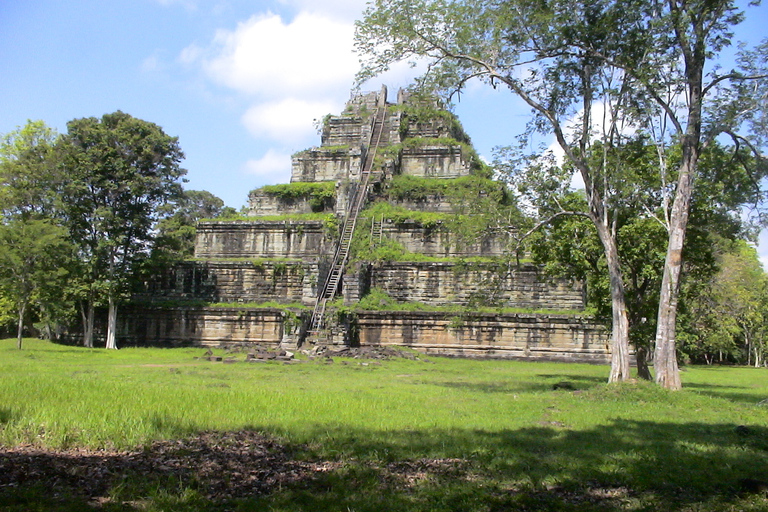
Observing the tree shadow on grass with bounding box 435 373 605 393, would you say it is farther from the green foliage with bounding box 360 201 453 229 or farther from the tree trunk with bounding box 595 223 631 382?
the green foliage with bounding box 360 201 453 229

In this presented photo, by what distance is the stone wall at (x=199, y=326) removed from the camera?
83.7 ft

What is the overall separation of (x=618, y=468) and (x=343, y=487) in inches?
118

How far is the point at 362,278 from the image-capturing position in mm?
26500

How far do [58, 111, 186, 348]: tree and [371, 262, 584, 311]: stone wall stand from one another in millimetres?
10210

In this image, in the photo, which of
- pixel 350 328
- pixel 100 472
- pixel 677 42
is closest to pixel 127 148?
pixel 350 328

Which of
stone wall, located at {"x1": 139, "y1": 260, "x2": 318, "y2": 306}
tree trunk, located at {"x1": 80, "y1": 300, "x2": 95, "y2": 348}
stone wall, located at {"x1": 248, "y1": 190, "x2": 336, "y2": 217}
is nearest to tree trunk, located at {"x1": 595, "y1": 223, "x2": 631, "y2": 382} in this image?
stone wall, located at {"x1": 139, "y1": 260, "x2": 318, "y2": 306}

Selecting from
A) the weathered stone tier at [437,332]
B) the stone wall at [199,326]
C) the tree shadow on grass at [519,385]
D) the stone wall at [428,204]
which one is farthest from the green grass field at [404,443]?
the stone wall at [428,204]

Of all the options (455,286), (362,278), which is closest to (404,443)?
(362,278)

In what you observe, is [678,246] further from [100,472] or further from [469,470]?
[100,472]

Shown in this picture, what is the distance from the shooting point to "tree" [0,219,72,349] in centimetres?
2295

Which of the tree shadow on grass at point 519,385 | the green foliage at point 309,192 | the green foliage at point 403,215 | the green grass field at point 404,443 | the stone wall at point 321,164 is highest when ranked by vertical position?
the stone wall at point 321,164

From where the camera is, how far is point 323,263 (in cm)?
2689

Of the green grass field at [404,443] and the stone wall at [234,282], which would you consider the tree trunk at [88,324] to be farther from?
the green grass field at [404,443]

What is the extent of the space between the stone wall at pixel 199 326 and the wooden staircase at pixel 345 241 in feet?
4.70
